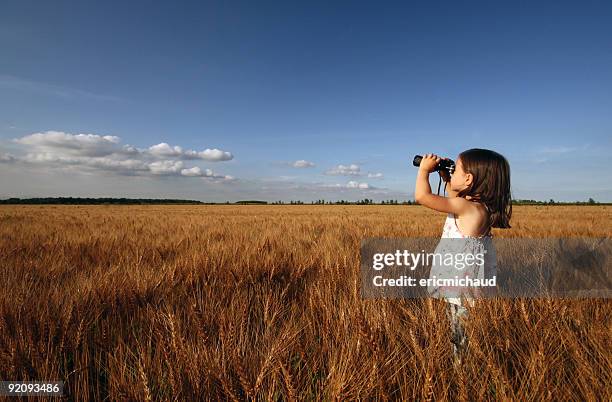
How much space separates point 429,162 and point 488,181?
353 millimetres

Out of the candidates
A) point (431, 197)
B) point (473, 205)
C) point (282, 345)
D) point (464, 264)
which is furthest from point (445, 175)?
point (282, 345)

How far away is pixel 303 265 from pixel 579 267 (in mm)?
2042

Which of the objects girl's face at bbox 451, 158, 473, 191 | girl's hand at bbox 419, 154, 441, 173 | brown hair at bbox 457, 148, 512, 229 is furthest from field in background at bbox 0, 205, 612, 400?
girl's hand at bbox 419, 154, 441, 173

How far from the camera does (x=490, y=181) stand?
1858mm

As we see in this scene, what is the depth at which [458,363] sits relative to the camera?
1.06m

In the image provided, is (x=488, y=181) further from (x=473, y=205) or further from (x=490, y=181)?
(x=473, y=205)

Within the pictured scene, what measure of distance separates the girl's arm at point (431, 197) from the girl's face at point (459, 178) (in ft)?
0.41

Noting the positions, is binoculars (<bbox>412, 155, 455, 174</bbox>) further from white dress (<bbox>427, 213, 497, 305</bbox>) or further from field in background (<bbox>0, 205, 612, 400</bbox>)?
field in background (<bbox>0, 205, 612, 400</bbox>)

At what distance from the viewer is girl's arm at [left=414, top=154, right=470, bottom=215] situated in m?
1.81

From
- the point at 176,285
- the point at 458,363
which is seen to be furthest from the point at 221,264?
the point at 458,363

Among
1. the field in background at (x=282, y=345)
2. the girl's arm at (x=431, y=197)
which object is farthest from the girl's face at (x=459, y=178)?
the field in background at (x=282, y=345)

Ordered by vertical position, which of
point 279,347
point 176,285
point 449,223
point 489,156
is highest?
point 489,156

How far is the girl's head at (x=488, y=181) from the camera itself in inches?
73.2

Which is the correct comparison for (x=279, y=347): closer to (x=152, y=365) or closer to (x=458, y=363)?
(x=152, y=365)
